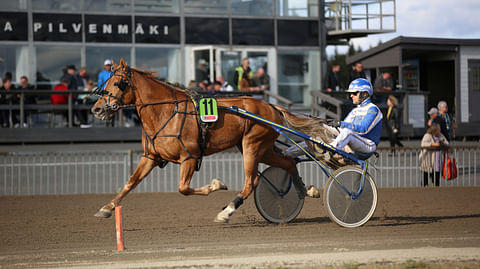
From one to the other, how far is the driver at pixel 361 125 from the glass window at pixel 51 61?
13670 millimetres

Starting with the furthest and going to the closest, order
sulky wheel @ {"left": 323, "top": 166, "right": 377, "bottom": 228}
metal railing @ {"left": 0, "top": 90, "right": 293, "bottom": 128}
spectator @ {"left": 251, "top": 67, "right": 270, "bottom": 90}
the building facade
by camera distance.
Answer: spectator @ {"left": 251, "top": 67, "right": 270, "bottom": 90}, the building facade, metal railing @ {"left": 0, "top": 90, "right": 293, "bottom": 128}, sulky wheel @ {"left": 323, "top": 166, "right": 377, "bottom": 228}

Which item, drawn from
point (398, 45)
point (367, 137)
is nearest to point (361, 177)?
point (367, 137)

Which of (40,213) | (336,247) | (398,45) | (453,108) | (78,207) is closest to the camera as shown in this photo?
(336,247)

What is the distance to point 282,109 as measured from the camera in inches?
379

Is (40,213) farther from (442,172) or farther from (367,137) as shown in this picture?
(442,172)

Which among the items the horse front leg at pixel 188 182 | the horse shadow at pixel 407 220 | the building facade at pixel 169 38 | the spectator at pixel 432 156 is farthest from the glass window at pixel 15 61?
the horse shadow at pixel 407 220

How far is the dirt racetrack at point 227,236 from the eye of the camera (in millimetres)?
6594

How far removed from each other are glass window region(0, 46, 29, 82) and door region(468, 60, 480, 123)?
1518 centimetres

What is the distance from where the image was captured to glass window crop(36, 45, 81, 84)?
2083 cm

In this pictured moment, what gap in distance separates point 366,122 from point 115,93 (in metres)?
3.17

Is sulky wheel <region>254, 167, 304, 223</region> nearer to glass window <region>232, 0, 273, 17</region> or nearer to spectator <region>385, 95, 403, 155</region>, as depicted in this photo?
spectator <region>385, 95, 403, 155</region>

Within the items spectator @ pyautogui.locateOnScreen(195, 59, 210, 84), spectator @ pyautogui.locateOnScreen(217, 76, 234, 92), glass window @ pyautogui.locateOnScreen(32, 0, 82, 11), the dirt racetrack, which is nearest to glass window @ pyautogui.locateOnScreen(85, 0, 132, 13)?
glass window @ pyautogui.locateOnScreen(32, 0, 82, 11)

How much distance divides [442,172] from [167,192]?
18.6 feet

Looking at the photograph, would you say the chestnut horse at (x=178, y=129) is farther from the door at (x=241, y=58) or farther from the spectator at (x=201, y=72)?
the door at (x=241, y=58)
